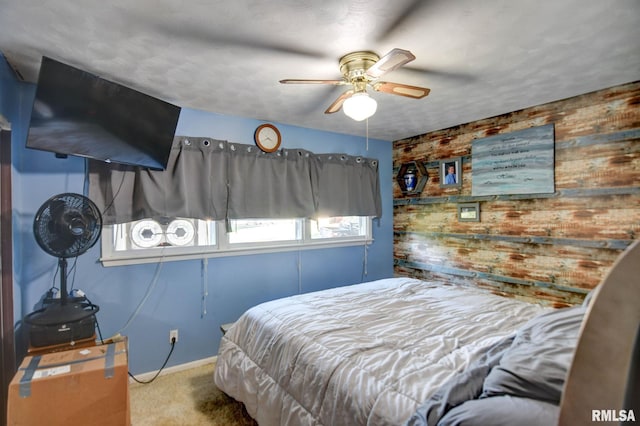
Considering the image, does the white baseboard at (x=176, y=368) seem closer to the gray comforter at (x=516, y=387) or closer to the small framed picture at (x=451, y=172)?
the gray comforter at (x=516, y=387)

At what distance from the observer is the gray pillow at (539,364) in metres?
0.87

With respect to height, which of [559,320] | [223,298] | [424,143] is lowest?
[223,298]

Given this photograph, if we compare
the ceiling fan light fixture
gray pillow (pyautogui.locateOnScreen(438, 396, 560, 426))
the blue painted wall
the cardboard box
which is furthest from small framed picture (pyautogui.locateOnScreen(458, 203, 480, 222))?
the cardboard box

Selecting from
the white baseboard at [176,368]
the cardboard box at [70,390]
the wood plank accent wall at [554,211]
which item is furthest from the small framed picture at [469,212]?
the cardboard box at [70,390]

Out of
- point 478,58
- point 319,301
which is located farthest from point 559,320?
point 478,58

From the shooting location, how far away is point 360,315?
203 centimetres

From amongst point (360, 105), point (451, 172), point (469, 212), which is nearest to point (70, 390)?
point (360, 105)

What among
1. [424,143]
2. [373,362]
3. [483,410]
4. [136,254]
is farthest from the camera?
[424,143]

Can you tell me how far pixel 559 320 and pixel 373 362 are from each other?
30.7 inches

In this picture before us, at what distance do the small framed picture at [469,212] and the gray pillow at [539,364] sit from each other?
232 cm

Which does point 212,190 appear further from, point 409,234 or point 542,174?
point 542,174

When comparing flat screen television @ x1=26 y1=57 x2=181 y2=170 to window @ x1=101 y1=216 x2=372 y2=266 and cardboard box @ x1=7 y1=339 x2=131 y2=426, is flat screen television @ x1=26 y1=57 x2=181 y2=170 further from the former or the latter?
cardboard box @ x1=7 y1=339 x2=131 y2=426

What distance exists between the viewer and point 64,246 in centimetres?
193

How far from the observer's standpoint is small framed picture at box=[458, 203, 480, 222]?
3410 millimetres
